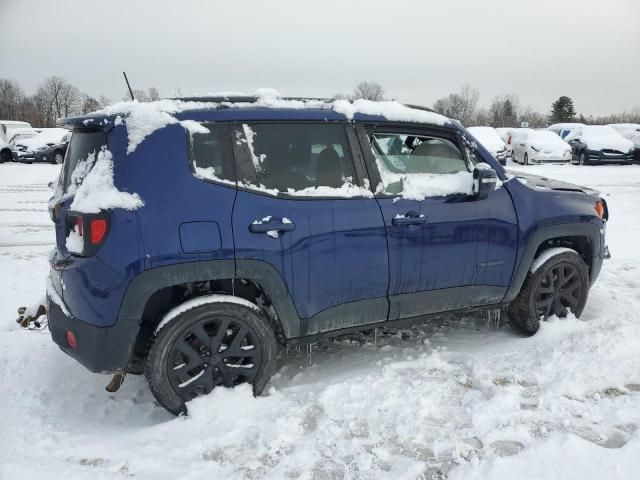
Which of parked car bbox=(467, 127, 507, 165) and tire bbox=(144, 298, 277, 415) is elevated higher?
parked car bbox=(467, 127, 507, 165)

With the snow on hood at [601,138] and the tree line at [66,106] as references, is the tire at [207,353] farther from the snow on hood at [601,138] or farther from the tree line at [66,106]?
the tree line at [66,106]

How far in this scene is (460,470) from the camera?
8.71ft

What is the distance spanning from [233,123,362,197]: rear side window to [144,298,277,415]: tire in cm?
79

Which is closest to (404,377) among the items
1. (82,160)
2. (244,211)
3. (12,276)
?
(244,211)

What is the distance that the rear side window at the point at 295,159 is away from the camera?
3205 millimetres

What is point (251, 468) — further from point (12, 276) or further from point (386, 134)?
point (12, 276)

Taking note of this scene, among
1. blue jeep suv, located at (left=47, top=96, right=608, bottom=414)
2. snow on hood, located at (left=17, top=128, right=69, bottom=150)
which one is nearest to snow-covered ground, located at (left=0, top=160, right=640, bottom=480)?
blue jeep suv, located at (left=47, top=96, right=608, bottom=414)

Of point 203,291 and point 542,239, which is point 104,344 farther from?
point 542,239

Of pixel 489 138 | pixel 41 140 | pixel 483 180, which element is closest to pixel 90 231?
pixel 483 180

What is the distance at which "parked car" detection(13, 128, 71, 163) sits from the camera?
2277 cm

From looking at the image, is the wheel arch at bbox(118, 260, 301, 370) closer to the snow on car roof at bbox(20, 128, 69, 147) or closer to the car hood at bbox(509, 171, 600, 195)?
the car hood at bbox(509, 171, 600, 195)

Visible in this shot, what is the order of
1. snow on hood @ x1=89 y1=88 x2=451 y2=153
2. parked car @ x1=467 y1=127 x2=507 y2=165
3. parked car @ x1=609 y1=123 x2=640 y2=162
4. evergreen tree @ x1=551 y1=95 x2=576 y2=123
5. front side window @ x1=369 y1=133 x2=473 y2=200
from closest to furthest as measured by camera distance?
snow on hood @ x1=89 y1=88 x2=451 y2=153, front side window @ x1=369 y1=133 x2=473 y2=200, parked car @ x1=467 y1=127 x2=507 y2=165, parked car @ x1=609 y1=123 x2=640 y2=162, evergreen tree @ x1=551 y1=95 x2=576 y2=123

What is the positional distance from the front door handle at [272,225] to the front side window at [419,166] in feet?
2.29

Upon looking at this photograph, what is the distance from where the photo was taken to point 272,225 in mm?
3125
